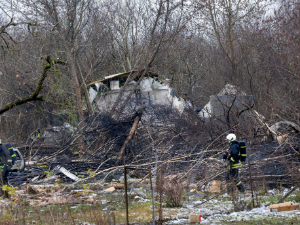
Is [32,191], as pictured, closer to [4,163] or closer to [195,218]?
[4,163]

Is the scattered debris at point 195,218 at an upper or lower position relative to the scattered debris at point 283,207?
lower

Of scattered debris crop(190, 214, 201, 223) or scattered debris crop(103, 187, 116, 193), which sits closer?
scattered debris crop(190, 214, 201, 223)

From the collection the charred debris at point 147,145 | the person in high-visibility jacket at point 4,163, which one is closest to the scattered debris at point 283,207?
the charred debris at point 147,145

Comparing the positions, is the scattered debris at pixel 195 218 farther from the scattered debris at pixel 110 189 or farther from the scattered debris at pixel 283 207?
the scattered debris at pixel 110 189

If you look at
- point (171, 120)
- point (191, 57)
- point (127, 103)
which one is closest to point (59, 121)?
point (127, 103)

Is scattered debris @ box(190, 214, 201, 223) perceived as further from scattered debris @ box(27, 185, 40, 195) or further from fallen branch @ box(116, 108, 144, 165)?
fallen branch @ box(116, 108, 144, 165)

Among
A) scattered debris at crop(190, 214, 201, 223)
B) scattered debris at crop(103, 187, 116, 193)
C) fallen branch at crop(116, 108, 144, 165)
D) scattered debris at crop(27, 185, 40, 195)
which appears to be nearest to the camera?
scattered debris at crop(190, 214, 201, 223)

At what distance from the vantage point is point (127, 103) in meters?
14.1

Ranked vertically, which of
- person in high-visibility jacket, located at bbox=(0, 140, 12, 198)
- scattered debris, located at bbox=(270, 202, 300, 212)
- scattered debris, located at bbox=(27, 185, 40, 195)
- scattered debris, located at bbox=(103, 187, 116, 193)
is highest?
person in high-visibility jacket, located at bbox=(0, 140, 12, 198)

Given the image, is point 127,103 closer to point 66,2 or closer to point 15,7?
point 66,2

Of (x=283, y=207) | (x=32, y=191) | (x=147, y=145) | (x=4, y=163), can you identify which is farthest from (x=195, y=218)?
(x=147, y=145)

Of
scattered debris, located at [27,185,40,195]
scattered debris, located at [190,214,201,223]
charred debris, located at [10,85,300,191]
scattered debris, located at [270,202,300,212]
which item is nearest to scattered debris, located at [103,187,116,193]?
Result: charred debris, located at [10,85,300,191]

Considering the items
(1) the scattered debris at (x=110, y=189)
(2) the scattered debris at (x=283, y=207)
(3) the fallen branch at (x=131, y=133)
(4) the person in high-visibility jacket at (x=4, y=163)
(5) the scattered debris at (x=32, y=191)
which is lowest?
(2) the scattered debris at (x=283, y=207)

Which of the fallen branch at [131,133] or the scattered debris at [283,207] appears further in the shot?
the fallen branch at [131,133]
